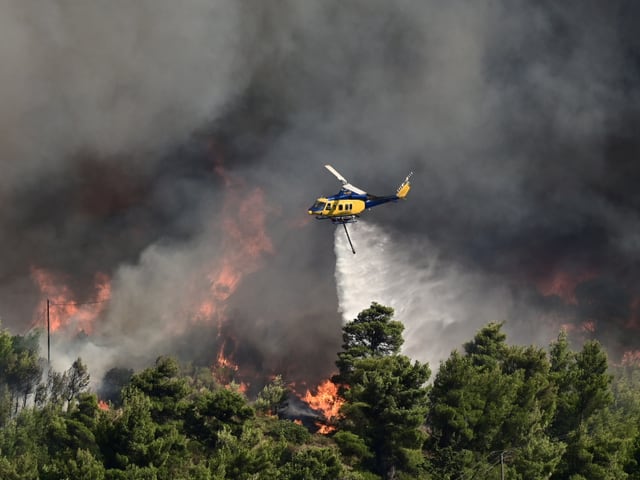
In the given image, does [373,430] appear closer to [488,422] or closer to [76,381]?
[488,422]

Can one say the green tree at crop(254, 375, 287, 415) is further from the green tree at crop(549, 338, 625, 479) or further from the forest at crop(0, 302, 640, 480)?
the green tree at crop(549, 338, 625, 479)

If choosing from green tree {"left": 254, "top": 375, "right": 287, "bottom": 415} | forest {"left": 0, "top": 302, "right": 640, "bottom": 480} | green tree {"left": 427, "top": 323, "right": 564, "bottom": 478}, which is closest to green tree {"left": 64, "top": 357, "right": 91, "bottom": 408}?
forest {"left": 0, "top": 302, "right": 640, "bottom": 480}

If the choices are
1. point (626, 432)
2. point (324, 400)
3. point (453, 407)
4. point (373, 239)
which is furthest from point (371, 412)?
point (373, 239)

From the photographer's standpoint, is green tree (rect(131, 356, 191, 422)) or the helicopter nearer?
green tree (rect(131, 356, 191, 422))

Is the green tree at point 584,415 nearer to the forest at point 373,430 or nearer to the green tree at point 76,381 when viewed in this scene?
the forest at point 373,430

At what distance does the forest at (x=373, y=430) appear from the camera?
3632 inches

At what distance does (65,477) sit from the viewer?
87250 mm

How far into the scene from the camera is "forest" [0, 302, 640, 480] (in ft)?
303

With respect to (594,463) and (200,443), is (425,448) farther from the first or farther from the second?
(200,443)

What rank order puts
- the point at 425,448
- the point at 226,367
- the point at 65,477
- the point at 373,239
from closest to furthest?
the point at 65,477 < the point at 425,448 < the point at 373,239 < the point at 226,367

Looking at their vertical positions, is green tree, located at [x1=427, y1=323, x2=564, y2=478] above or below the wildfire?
below

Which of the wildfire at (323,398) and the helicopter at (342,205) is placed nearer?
the helicopter at (342,205)

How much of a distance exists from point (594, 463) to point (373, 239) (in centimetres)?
8308

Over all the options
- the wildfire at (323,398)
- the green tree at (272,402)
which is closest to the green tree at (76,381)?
the green tree at (272,402)
